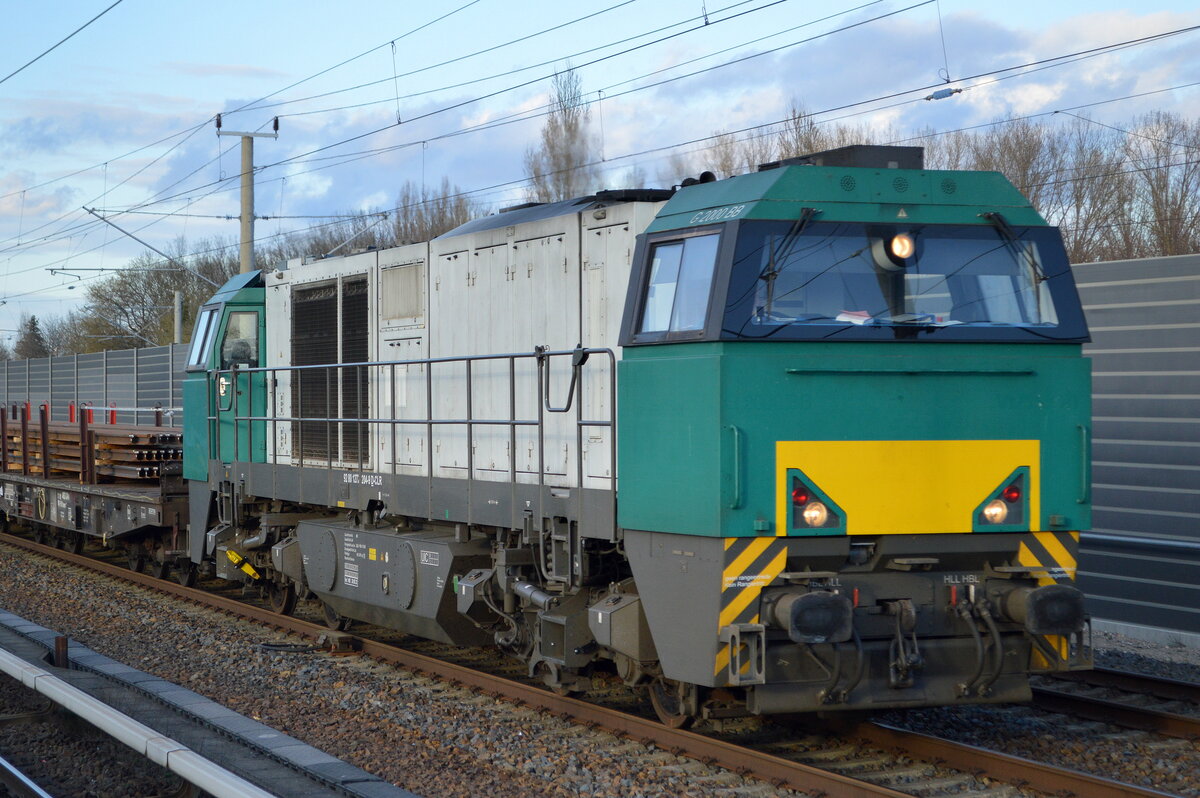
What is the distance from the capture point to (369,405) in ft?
35.4

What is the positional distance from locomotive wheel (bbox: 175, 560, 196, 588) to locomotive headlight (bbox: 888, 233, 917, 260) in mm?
10654

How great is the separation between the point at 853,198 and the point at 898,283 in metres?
0.54

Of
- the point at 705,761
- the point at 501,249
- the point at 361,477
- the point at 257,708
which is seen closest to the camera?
the point at 705,761

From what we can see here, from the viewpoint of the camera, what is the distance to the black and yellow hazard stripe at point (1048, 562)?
6.58 metres

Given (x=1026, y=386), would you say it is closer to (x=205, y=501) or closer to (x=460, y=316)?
(x=460, y=316)

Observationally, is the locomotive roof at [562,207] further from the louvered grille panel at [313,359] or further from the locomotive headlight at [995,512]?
the locomotive headlight at [995,512]

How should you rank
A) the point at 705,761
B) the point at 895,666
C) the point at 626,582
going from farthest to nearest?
the point at 626,582 → the point at 705,761 → the point at 895,666

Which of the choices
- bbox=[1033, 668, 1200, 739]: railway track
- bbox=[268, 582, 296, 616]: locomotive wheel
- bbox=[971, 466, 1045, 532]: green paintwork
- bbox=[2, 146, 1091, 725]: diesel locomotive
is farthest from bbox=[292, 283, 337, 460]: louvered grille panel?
bbox=[1033, 668, 1200, 739]: railway track

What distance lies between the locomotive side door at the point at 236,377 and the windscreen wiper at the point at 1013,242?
27.3ft

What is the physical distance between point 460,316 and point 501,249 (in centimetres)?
83

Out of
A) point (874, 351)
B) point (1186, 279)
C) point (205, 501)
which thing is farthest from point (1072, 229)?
point (874, 351)

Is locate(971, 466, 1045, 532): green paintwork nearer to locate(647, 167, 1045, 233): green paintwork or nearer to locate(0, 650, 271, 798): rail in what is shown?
locate(647, 167, 1045, 233): green paintwork

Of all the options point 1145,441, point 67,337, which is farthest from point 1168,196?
point 67,337

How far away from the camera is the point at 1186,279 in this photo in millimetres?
10352
